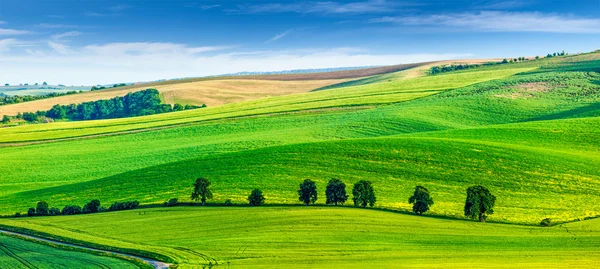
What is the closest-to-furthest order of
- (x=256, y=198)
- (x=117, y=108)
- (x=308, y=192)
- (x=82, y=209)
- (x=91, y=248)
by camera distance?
1. (x=91, y=248)
2. (x=308, y=192)
3. (x=256, y=198)
4. (x=82, y=209)
5. (x=117, y=108)

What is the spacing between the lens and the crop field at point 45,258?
1766 inches

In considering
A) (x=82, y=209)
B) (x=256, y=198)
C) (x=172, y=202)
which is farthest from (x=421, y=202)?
(x=82, y=209)

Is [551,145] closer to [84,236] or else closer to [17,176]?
[84,236]

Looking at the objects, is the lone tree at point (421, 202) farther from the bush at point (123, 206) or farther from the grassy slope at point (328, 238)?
the bush at point (123, 206)

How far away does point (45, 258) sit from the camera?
47.2 m

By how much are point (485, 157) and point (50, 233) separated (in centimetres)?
4820

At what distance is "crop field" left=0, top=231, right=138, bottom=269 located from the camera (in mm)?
44844

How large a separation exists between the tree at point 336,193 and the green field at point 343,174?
142 cm

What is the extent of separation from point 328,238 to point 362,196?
1181 cm

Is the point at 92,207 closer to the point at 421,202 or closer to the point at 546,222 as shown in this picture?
the point at 421,202

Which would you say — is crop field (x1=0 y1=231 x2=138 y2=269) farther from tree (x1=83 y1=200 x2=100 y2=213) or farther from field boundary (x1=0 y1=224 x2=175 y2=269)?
tree (x1=83 y1=200 x2=100 y2=213)

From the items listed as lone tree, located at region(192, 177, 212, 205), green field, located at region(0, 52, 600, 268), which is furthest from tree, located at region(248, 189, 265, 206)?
lone tree, located at region(192, 177, 212, 205)

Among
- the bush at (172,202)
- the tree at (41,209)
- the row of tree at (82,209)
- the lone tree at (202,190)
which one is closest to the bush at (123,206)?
the row of tree at (82,209)

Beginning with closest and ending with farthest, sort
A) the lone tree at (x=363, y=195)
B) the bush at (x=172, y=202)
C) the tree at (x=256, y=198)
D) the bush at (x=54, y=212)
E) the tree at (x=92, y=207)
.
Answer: the lone tree at (x=363, y=195), the tree at (x=256, y=198), the bush at (x=172, y=202), the tree at (x=92, y=207), the bush at (x=54, y=212)
